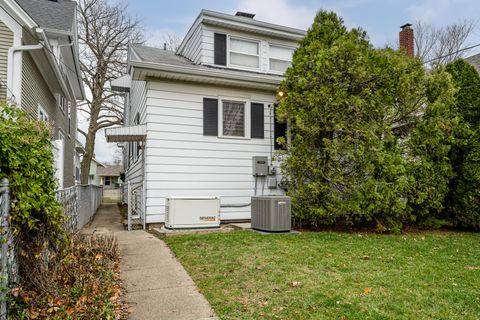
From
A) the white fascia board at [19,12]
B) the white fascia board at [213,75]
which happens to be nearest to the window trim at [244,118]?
the white fascia board at [213,75]

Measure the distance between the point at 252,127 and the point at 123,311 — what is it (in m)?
6.75

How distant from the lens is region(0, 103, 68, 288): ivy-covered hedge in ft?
9.75

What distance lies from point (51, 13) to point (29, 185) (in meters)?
8.95

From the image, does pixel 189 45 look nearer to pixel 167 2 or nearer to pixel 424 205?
pixel 167 2

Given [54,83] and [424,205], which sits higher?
[54,83]

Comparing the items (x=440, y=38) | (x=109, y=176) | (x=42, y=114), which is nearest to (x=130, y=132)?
(x=42, y=114)

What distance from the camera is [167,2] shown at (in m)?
14.3

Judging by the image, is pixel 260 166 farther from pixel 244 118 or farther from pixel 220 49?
pixel 220 49

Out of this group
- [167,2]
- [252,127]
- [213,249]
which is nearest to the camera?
[213,249]

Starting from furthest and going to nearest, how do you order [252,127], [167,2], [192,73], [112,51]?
[112,51], [167,2], [252,127], [192,73]

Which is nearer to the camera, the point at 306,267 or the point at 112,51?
the point at 306,267

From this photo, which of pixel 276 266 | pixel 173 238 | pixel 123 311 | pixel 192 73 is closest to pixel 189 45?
pixel 192 73

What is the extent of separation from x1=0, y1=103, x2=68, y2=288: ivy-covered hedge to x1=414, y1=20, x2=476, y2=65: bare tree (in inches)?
904

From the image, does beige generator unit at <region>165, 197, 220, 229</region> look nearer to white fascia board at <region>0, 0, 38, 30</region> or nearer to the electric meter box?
the electric meter box
